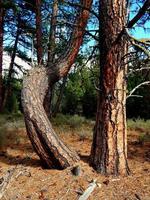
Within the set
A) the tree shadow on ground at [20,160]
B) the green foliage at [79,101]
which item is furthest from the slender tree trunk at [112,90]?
the green foliage at [79,101]

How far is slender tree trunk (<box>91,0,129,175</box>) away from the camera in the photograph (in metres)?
6.60

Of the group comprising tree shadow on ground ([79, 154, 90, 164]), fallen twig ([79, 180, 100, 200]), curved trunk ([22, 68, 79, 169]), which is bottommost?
fallen twig ([79, 180, 100, 200])

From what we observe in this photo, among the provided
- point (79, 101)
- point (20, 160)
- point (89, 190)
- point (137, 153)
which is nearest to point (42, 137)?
point (20, 160)

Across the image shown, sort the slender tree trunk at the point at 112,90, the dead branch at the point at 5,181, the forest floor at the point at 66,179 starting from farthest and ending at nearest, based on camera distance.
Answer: the slender tree trunk at the point at 112,90 < the dead branch at the point at 5,181 < the forest floor at the point at 66,179

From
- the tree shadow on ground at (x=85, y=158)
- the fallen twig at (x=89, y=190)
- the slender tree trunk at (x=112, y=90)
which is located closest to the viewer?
the fallen twig at (x=89, y=190)

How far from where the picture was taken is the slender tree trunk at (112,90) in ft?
21.6

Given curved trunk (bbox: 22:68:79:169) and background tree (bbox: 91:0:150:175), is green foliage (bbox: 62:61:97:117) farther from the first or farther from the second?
background tree (bbox: 91:0:150:175)

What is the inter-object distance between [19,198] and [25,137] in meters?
3.97

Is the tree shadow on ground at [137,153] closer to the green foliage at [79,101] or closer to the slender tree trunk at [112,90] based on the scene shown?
the slender tree trunk at [112,90]

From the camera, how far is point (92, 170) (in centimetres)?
691

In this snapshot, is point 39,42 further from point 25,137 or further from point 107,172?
point 107,172

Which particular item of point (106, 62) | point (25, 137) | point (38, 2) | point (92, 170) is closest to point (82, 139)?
point (25, 137)

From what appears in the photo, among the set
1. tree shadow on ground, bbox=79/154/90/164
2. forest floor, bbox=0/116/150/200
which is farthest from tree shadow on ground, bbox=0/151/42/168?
tree shadow on ground, bbox=79/154/90/164

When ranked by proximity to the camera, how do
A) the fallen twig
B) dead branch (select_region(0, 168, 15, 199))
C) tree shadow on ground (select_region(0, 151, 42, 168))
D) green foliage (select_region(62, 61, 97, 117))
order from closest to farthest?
1. the fallen twig
2. dead branch (select_region(0, 168, 15, 199))
3. tree shadow on ground (select_region(0, 151, 42, 168))
4. green foliage (select_region(62, 61, 97, 117))
